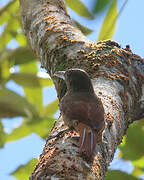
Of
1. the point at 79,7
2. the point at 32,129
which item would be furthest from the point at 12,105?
the point at 79,7

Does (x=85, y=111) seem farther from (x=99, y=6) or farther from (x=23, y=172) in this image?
(x=99, y=6)

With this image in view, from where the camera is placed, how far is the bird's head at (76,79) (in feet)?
8.89

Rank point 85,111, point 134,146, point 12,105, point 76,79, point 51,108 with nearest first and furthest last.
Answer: point 85,111
point 134,146
point 76,79
point 12,105
point 51,108

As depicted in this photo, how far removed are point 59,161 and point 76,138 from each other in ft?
1.14

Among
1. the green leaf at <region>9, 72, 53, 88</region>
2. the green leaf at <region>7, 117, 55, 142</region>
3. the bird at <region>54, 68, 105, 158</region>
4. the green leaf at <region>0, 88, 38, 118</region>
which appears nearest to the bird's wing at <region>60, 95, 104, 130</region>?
the bird at <region>54, 68, 105, 158</region>

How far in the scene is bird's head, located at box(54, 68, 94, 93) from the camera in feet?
8.89

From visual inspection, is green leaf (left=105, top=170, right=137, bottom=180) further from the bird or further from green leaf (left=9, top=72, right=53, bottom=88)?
green leaf (left=9, top=72, right=53, bottom=88)

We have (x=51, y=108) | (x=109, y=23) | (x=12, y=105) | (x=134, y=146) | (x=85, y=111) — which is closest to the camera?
(x=85, y=111)

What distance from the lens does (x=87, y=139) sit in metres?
2.08

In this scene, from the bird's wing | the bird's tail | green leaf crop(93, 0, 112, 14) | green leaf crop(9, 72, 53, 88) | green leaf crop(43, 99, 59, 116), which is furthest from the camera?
green leaf crop(43, 99, 59, 116)

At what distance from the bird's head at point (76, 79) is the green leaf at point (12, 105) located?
3.86ft

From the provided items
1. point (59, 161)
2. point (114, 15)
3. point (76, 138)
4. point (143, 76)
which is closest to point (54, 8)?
point (114, 15)

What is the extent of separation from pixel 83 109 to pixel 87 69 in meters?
0.42

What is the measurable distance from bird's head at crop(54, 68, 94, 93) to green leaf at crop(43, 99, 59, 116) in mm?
1739
